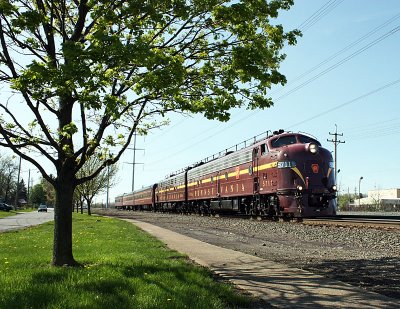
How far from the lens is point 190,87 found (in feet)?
29.8

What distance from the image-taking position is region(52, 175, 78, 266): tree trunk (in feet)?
28.9

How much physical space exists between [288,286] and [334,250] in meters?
5.86

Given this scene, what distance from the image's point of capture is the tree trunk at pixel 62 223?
8797 millimetres

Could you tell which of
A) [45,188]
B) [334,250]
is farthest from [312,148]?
[45,188]

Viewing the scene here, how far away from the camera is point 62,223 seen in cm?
881

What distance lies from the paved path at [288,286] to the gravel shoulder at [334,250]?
1.66 feet

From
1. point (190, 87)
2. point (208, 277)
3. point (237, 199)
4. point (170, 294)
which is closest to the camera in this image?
point (170, 294)

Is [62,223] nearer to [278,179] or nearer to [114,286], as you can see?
[114,286]

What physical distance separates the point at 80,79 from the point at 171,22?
8.88 feet

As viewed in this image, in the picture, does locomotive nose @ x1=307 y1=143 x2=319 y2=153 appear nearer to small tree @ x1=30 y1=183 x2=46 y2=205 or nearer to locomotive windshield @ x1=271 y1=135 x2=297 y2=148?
locomotive windshield @ x1=271 y1=135 x2=297 y2=148

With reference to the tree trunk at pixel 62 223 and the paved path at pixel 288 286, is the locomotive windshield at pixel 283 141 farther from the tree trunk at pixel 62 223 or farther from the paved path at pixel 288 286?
the tree trunk at pixel 62 223

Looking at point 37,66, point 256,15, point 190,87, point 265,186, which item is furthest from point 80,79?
point 265,186

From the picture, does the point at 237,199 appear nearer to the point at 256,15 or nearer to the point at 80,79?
the point at 256,15

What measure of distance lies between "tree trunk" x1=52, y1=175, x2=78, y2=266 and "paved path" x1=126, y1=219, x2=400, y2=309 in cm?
287
